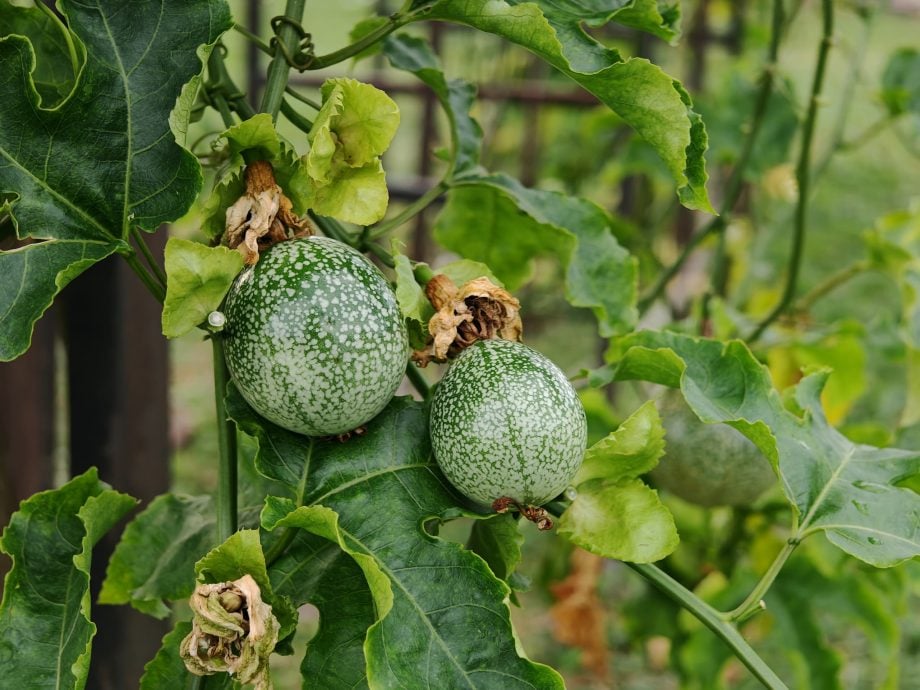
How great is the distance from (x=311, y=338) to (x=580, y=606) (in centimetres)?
120

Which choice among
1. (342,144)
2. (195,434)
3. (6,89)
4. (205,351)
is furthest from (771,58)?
(205,351)

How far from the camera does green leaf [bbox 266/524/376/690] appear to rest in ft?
2.04

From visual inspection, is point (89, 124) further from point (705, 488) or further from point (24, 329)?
point (705, 488)

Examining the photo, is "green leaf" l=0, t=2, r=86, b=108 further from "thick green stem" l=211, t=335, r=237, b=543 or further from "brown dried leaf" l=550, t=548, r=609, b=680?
"brown dried leaf" l=550, t=548, r=609, b=680

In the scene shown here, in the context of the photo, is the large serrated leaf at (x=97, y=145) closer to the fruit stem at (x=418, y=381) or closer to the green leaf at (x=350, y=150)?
the green leaf at (x=350, y=150)

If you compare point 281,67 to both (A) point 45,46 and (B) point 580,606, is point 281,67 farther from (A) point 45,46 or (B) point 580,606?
(B) point 580,606

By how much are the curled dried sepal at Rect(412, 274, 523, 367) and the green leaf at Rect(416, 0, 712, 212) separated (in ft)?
0.44

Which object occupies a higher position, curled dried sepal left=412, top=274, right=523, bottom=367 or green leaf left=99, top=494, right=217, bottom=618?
curled dried sepal left=412, top=274, right=523, bottom=367

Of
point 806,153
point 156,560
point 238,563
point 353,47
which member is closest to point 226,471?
point 238,563

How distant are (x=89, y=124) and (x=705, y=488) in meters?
0.67

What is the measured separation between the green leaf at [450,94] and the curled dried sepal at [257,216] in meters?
0.25

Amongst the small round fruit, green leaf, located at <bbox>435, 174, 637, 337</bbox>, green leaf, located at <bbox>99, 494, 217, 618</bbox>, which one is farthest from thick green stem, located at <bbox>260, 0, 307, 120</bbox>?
the small round fruit

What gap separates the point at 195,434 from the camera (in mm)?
2975

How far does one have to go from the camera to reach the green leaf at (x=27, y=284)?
0.57 meters
